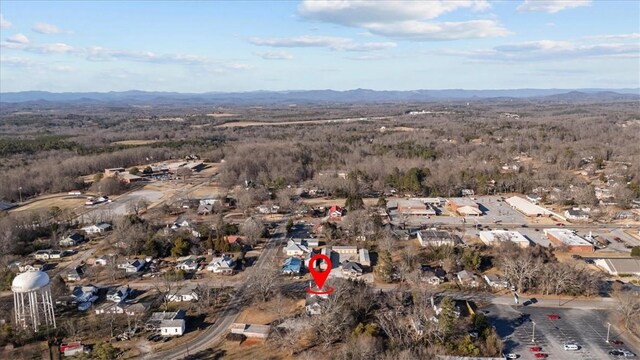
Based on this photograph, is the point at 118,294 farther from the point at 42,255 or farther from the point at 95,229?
the point at 95,229

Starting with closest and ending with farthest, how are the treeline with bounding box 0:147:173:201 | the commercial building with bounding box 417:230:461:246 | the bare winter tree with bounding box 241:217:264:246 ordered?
the commercial building with bounding box 417:230:461:246, the bare winter tree with bounding box 241:217:264:246, the treeline with bounding box 0:147:173:201

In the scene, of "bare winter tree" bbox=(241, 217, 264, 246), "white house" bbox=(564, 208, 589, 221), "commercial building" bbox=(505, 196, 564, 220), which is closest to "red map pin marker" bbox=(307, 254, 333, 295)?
"bare winter tree" bbox=(241, 217, 264, 246)

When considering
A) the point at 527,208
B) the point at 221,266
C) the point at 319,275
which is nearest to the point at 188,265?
the point at 221,266

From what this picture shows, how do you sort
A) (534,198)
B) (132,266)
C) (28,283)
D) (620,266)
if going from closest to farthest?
(28,283), (620,266), (132,266), (534,198)

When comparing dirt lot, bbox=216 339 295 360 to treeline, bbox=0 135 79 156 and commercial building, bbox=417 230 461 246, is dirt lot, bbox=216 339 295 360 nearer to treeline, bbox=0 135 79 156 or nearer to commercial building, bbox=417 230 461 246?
commercial building, bbox=417 230 461 246

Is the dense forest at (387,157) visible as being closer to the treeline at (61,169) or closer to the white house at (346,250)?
the treeline at (61,169)
